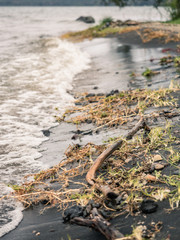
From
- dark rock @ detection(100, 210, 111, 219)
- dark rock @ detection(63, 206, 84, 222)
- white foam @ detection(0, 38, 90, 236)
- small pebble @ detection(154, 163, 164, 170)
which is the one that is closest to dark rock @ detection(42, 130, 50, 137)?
white foam @ detection(0, 38, 90, 236)

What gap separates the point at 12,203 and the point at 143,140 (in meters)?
1.60

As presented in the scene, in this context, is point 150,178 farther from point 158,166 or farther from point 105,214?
point 105,214

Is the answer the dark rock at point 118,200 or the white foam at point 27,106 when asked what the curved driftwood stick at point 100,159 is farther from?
the white foam at point 27,106

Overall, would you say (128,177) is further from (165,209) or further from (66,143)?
(66,143)

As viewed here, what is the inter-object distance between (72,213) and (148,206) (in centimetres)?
59

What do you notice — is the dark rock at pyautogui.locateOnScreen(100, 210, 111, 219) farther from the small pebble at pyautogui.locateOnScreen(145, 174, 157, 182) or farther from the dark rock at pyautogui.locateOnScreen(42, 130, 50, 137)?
the dark rock at pyautogui.locateOnScreen(42, 130, 50, 137)

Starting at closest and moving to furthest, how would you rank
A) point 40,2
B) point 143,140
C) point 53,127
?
point 143,140 < point 53,127 < point 40,2

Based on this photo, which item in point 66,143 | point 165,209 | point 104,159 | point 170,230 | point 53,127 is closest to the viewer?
point 170,230

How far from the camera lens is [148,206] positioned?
7.39 feet

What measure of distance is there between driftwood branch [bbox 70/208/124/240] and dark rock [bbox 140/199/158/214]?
1.23ft

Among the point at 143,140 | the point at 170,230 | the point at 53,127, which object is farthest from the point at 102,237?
Result: the point at 53,127

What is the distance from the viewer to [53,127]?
196 inches

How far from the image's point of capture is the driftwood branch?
6.29ft

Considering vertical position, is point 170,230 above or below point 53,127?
above
